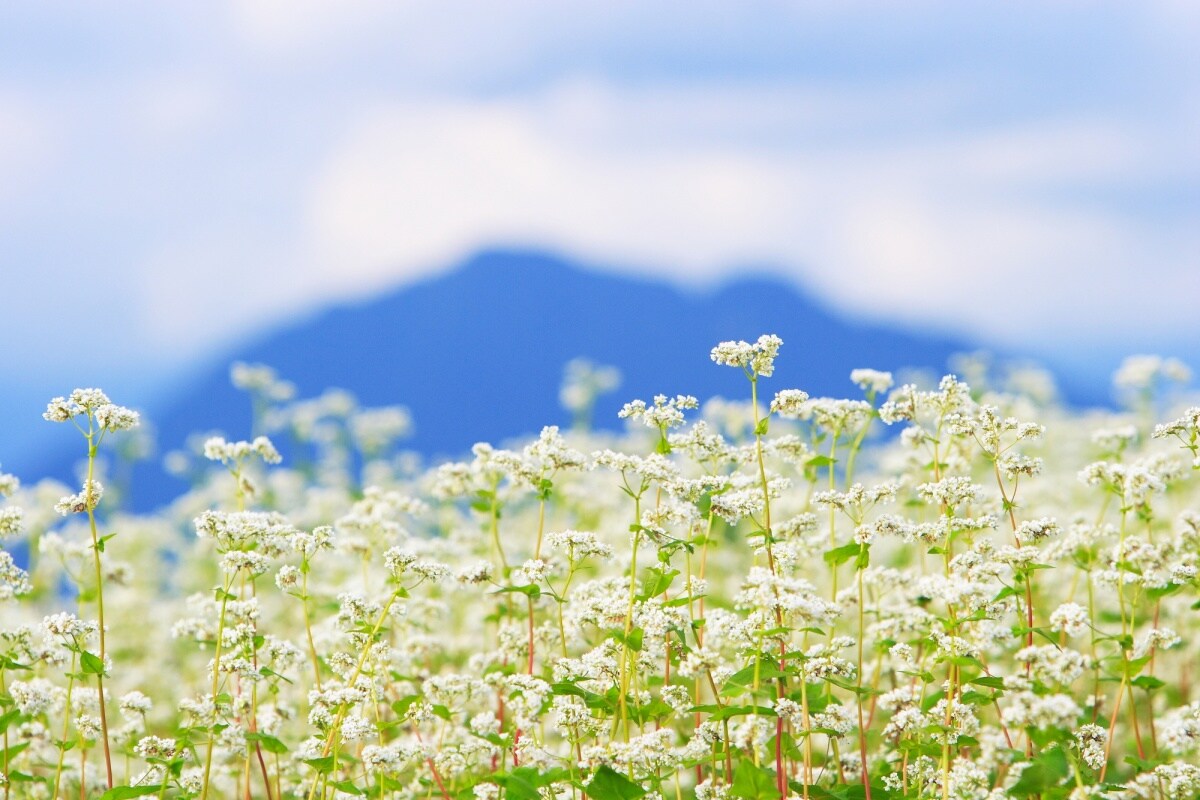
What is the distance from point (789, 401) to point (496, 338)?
142074 mm

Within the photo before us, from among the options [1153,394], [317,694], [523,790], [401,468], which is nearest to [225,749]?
[317,694]

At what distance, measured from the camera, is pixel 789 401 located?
684 cm

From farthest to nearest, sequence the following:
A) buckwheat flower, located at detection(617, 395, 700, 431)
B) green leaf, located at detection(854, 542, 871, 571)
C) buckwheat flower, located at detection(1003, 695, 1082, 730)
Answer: buckwheat flower, located at detection(617, 395, 700, 431), green leaf, located at detection(854, 542, 871, 571), buckwheat flower, located at detection(1003, 695, 1082, 730)

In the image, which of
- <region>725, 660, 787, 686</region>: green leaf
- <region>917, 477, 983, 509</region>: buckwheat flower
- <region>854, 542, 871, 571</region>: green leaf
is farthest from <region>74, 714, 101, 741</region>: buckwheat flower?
<region>917, 477, 983, 509</region>: buckwheat flower

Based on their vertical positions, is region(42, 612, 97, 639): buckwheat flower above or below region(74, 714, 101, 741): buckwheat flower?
above

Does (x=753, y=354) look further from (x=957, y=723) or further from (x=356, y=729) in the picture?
(x=356, y=729)

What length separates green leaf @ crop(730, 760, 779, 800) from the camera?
5330mm

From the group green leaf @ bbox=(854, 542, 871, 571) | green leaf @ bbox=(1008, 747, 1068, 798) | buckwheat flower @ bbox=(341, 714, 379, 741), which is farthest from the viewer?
green leaf @ bbox=(854, 542, 871, 571)

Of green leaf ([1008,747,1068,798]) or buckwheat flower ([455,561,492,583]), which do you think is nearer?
green leaf ([1008,747,1068,798])

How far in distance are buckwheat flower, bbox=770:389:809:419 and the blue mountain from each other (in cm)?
11548

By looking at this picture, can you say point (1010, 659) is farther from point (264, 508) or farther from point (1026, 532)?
point (264, 508)

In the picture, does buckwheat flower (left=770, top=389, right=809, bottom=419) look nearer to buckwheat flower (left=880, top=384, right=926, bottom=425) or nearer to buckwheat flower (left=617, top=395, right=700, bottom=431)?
buckwheat flower (left=617, top=395, right=700, bottom=431)

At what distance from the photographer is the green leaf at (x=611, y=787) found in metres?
5.39

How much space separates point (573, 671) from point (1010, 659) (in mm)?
7744
